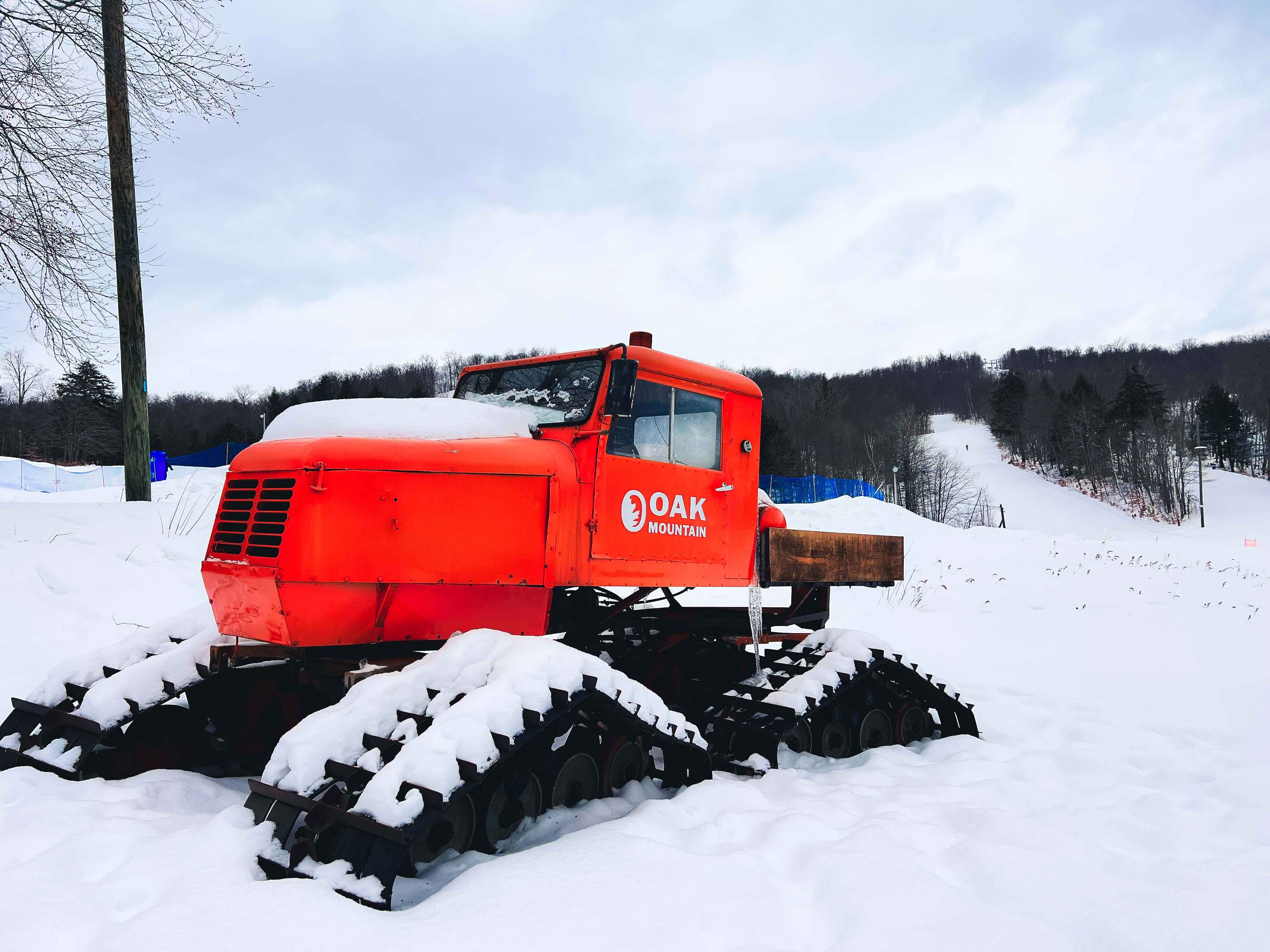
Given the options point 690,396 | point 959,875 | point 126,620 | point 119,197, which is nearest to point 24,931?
point 959,875

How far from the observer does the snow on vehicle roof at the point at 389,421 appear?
4211 mm

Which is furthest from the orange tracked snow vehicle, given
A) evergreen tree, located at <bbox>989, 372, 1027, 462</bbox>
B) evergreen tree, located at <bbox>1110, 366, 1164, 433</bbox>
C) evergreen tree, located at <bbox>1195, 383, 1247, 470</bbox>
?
evergreen tree, located at <bbox>989, 372, 1027, 462</bbox>

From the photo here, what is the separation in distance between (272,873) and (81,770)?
1.78m

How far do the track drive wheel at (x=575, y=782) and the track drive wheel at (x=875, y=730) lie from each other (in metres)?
2.44

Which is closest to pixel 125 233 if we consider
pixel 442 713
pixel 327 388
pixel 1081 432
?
pixel 442 713

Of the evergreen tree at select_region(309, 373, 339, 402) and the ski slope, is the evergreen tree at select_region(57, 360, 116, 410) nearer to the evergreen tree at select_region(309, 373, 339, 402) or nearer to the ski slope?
the evergreen tree at select_region(309, 373, 339, 402)

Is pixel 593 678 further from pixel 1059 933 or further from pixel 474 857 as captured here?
pixel 1059 933

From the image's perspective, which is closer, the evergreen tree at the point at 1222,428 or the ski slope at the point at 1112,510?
the ski slope at the point at 1112,510

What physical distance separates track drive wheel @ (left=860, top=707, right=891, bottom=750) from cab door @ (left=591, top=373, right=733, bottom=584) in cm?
164

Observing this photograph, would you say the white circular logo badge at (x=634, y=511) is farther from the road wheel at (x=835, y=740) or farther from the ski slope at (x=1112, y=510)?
the ski slope at (x=1112, y=510)

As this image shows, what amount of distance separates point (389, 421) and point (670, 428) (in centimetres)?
183

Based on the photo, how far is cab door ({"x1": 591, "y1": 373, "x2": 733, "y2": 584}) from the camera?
4.76 metres

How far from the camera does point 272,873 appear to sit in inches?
122

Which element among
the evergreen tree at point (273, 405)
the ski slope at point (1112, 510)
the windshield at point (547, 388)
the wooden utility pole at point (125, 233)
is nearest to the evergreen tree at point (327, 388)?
the evergreen tree at point (273, 405)
